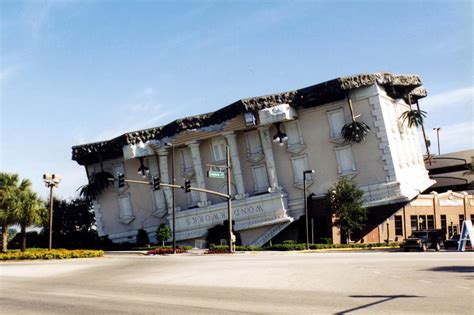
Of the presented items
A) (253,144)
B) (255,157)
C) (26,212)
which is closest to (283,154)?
(255,157)

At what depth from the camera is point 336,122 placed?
5481cm

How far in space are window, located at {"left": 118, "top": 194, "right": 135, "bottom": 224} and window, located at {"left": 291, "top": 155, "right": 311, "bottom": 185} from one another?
2128 centimetres

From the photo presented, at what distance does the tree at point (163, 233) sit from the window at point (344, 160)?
1940cm

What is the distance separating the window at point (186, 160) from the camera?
62.9 metres

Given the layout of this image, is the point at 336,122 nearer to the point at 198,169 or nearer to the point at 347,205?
the point at 347,205

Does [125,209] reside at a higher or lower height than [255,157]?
lower

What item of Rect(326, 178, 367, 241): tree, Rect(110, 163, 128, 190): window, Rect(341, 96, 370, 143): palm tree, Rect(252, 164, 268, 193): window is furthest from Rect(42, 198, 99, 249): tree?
Rect(341, 96, 370, 143): palm tree

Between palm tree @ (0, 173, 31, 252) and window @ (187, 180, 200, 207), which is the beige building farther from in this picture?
palm tree @ (0, 173, 31, 252)

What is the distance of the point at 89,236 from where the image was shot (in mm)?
70625

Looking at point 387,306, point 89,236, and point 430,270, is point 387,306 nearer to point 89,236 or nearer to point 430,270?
point 430,270

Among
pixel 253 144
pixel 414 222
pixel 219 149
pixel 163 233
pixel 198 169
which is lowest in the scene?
pixel 163 233

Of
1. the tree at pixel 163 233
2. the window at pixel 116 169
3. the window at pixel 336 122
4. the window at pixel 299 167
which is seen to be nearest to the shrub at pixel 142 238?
the tree at pixel 163 233

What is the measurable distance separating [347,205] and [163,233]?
20.5 metres

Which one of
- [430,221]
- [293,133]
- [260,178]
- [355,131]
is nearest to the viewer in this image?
[355,131]
